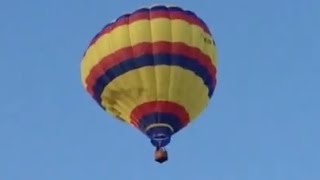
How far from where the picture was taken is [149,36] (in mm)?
102688

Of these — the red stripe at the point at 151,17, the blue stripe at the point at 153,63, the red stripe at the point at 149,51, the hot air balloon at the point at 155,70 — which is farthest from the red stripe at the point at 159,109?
the red stripe at the point at 151,17

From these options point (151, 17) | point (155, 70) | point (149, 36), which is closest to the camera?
point (155, 70)

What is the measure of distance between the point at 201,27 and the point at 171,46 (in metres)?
1.20

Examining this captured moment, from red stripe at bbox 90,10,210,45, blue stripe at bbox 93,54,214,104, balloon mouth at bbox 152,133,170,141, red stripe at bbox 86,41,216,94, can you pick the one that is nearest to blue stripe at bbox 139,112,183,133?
balloon mouth at bbox 152,133,170,141

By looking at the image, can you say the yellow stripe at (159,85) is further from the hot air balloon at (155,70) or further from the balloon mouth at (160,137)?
the balloon mouth at (160,137)

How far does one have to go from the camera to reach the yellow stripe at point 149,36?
103 metres

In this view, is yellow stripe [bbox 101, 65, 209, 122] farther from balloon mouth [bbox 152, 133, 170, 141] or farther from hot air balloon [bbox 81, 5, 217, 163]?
balloon mouth [bbox 152, 133, 170, 141]

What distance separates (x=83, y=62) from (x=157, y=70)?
2392 millimetres

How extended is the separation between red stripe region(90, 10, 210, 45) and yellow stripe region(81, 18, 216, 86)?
133 millimetres

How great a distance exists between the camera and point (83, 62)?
104m

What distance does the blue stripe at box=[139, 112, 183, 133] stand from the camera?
10256 centimetres

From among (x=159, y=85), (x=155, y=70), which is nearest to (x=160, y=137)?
(x=159, y=85)

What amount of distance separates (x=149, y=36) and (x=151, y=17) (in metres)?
0.63

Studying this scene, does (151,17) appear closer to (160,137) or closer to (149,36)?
(149,36)
